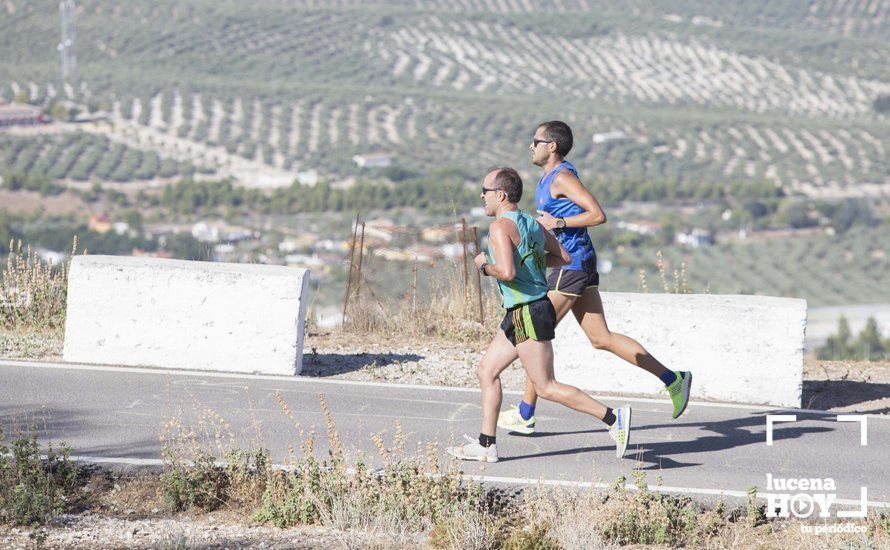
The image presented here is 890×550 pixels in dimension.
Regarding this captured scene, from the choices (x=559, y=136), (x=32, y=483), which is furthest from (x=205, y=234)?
(x=32, y=483)

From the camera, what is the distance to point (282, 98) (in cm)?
8050

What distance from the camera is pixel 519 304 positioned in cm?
675

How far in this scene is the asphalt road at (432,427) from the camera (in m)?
7.19

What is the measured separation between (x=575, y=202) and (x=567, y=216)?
10 cm

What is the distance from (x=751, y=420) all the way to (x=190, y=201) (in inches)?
2068

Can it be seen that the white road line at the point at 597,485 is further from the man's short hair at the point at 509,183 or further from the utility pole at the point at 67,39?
the utility pole at the point at 67,39

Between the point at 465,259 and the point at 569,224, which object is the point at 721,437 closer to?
the point at 569,224

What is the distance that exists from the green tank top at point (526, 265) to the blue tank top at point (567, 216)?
20.3 inches

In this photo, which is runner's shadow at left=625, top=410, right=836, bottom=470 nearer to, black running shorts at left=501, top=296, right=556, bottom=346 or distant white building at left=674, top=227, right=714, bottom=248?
black running shorts at left=501, top=296, right=556, bottom=346

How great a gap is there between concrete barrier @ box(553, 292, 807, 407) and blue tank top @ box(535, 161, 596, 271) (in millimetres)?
1876

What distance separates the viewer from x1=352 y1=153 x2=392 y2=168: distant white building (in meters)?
67.2

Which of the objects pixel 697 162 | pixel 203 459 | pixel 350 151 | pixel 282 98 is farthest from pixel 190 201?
pixel 203 459

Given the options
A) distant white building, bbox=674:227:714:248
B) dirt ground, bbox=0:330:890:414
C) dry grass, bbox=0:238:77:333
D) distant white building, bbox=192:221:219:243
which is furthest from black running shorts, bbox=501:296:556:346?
distant white building, bbox=674:227:714:248

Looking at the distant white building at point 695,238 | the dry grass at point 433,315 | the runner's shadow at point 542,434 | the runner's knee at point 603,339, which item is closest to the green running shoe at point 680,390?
the runner's knee at point 603,339
